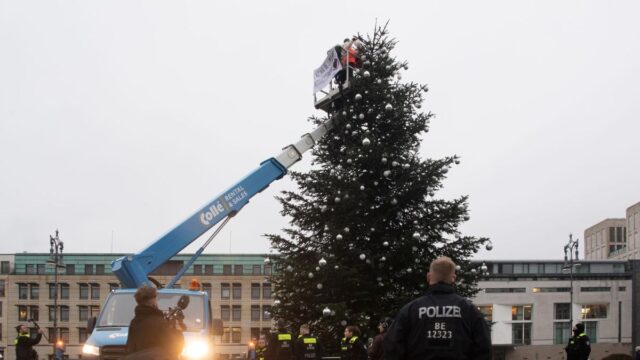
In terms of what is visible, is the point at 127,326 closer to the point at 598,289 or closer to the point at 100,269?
the point at 598,289

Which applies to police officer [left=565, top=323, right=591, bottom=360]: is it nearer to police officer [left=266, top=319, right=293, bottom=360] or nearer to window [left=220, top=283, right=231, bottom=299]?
police officer [left=266, top=319, right=293, bottom=360]

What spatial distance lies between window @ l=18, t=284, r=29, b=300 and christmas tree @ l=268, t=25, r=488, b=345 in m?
87.0

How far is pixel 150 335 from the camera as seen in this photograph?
712 cm

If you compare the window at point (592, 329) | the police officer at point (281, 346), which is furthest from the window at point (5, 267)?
the police officer at point (281, 346)

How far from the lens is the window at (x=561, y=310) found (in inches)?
3145

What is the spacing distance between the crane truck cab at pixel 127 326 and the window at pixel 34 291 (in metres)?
93.6

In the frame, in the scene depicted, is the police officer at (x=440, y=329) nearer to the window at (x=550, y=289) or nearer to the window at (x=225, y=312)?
the window at (x=550, y=289)

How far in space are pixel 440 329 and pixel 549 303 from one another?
261ft

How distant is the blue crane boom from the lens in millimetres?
14117

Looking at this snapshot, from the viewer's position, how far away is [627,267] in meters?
83.6

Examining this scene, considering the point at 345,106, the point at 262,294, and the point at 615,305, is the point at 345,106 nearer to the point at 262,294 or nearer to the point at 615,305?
the point at 615,305

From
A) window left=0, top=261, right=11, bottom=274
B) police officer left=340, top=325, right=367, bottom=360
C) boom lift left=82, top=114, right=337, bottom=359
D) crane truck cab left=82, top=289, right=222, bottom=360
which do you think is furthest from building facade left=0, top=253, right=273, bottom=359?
crane truck cab left=82, top=289, right=222, bottom=360

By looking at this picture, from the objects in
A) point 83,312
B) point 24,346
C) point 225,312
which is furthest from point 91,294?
point 24,346

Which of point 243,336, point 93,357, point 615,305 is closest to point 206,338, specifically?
point 93,357
